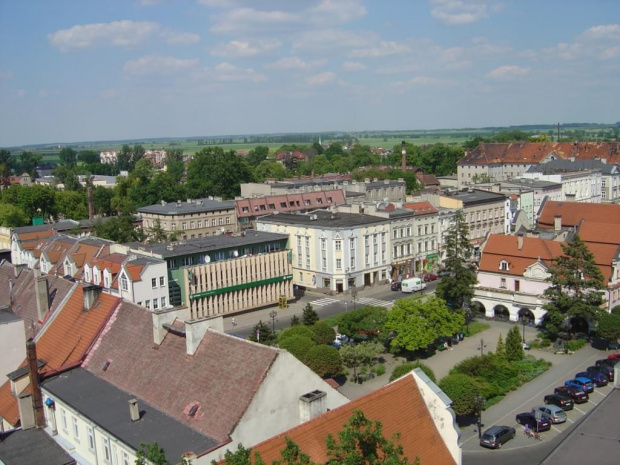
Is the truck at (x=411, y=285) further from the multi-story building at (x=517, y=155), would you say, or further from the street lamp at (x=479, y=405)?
the multi-story building at (x=517, y=155)

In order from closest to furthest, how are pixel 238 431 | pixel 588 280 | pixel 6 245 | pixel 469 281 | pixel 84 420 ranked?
pixel 238 431 → pixel 84 420 → pixel 588 280 → pixel 469 281 → pixel 6 245

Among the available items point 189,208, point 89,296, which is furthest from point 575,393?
point 189,208

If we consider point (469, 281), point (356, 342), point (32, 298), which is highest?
point (32, 298)

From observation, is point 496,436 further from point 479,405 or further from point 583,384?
point 583,384

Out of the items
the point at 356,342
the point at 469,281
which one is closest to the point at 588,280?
the point at 469,281

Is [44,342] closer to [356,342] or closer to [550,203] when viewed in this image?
[356,342]
